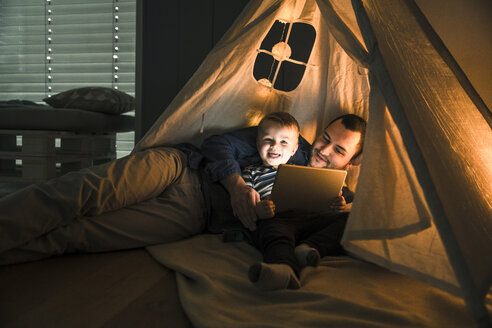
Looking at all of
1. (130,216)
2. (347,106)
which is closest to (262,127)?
(347,106)

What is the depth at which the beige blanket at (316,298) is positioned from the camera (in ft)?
2.35

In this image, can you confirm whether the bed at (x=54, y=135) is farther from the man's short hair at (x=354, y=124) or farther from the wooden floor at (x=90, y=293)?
the man's short hair at (x=354, y=124)

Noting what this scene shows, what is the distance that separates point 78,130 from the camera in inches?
88.0

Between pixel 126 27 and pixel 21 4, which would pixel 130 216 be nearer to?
pixel 126 27

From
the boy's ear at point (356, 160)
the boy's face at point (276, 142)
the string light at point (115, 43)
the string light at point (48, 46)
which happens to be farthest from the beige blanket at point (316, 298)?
the string light at point (48, 46)

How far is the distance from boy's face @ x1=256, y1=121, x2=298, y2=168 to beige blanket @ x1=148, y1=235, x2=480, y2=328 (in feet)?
1.40

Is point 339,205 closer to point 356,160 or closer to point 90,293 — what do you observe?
point 356,160

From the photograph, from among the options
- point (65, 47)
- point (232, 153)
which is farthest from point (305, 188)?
point (65, 47)

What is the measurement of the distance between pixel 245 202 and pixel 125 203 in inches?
14.6

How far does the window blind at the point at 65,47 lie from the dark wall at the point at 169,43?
917mm

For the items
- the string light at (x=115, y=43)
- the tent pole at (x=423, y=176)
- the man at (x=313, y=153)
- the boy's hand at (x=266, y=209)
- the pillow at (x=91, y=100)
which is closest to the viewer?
the tent pole at (x=423, y=176)

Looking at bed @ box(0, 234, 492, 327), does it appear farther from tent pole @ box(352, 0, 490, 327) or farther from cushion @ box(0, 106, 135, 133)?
cushion @ box(0, 106, 135, 133)

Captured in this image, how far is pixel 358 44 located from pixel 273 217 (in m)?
0.56

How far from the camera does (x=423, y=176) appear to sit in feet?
2.43
